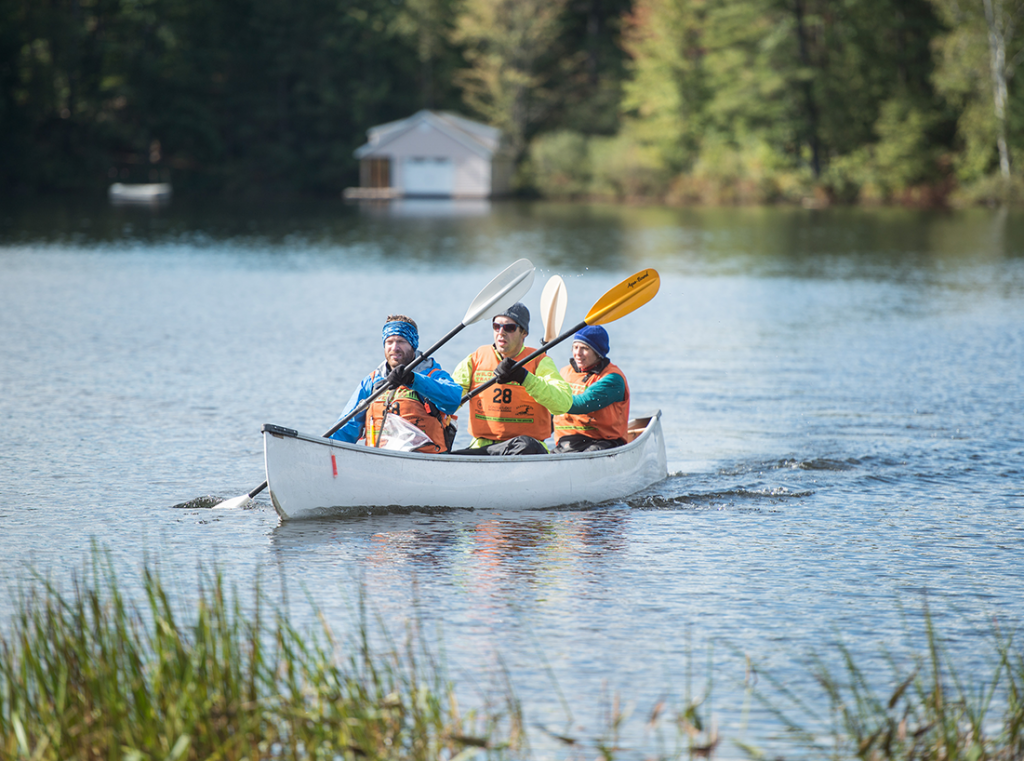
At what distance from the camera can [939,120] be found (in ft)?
185

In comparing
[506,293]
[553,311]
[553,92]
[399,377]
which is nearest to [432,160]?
[553,92]

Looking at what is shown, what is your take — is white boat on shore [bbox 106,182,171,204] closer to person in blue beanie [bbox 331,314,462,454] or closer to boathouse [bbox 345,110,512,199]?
boathouse [bbox 345,110,512,199]

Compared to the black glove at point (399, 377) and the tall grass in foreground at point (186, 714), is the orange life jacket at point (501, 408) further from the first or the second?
the tall grass in foreground at point (186, 714)

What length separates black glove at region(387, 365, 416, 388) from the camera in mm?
8258

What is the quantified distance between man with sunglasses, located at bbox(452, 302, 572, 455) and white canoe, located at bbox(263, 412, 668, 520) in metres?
0.31

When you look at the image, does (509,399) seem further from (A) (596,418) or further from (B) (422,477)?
(B) (422,477)

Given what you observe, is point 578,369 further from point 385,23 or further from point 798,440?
point 385,23

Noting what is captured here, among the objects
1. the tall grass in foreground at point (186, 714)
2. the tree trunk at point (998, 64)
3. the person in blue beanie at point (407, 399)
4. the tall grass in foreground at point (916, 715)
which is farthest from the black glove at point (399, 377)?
the tree trunk at point (998, 64)

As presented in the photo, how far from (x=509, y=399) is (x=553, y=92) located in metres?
64.4

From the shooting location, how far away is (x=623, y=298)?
9.73m

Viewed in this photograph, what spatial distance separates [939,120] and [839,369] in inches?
1762

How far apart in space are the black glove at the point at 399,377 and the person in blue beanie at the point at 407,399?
44 millimetres

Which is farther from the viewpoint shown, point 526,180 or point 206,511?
point 526,180

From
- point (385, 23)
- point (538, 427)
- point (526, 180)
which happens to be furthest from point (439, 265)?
point (385, 23)
